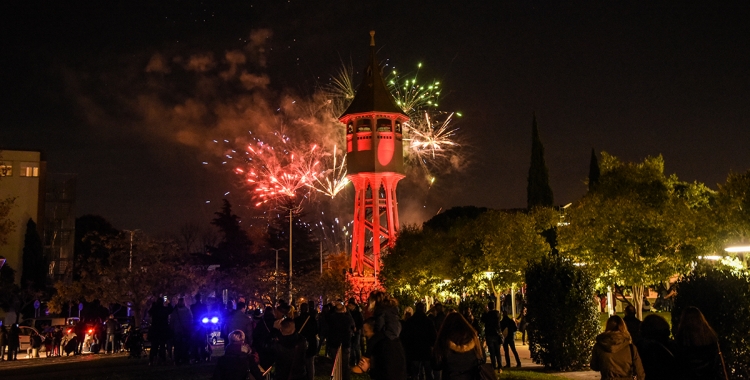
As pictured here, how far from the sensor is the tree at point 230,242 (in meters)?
92.1

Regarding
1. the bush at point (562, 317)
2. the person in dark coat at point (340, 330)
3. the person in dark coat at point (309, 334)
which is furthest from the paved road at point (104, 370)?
the bush at point (562, 317)

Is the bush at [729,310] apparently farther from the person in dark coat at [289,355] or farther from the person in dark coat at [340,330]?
the person in dark coat at [340,330]

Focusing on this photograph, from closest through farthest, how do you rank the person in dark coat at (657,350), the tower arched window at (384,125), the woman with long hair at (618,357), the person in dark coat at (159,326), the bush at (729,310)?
the person in dark coat at (657,350) < the woman with long hair at (618,357) < the bush at (729,310) < the person in dark coat at (159,326) < the tower arched window at (384,125)

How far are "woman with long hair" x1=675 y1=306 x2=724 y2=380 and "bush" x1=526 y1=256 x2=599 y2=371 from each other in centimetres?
1186

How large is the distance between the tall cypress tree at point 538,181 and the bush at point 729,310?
35.1 meters

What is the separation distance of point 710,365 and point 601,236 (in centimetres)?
2596

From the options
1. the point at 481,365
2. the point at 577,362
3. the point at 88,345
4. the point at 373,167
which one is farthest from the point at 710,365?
the point at 373,167

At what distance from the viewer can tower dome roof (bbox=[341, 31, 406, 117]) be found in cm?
6912

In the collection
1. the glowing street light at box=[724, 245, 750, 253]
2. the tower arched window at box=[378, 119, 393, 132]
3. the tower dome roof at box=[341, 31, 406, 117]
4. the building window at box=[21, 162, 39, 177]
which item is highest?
the tower dome roof at box=[341, 31, 406, 117]

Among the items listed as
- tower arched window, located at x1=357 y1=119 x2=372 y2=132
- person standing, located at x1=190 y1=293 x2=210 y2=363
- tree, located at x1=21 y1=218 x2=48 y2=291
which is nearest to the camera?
person standing, located at x1=190 y1=293 x2=210 y2=363

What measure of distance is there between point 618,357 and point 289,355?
467 cm

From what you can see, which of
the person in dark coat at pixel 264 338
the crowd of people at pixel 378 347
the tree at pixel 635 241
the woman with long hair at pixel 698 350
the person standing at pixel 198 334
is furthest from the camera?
the tree at pixel 635 241

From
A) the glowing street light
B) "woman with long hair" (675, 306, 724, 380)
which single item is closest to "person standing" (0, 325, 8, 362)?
the glowing street light

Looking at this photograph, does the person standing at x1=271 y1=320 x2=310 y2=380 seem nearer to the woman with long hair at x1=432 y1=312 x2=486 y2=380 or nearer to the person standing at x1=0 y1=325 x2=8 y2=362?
the woman with long hair at x1=432 y1=312 x2=486 y2=380
